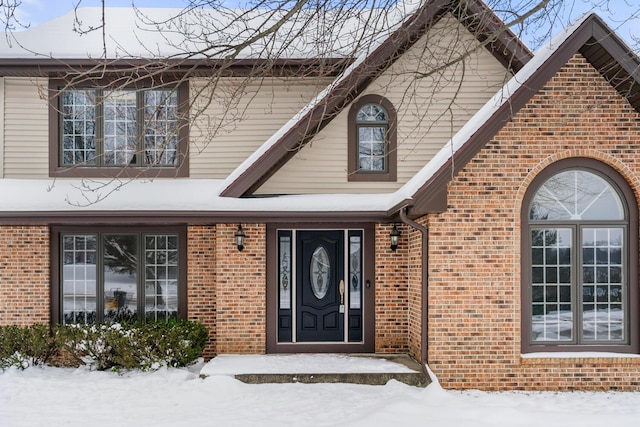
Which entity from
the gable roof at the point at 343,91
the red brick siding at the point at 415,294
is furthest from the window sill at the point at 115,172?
the red brick siding at the point at 415,294

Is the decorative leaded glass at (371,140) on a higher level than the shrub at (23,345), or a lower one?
higher

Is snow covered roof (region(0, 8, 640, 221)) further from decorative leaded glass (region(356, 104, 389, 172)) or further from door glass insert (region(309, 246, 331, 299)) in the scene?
door glass insert (region(309, 246, 331, 299))

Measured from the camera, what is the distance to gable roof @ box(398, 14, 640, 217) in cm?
731

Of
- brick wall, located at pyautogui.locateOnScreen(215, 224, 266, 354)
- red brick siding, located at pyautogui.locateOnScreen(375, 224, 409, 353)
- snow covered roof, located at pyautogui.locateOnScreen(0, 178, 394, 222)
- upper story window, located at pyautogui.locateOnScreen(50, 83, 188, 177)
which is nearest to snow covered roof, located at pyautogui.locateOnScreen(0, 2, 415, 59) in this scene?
upper story window, located at pyautogui.locateOnScreen(50, 83, 188, 177)

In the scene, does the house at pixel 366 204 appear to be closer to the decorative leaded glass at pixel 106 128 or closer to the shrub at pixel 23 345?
the decorative leaded glass at pixel 106 128

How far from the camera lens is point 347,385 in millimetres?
7676

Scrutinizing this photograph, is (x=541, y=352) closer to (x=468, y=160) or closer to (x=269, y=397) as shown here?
(x=468, y=160)

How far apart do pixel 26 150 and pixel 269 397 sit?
6547mm

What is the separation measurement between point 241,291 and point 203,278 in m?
0.90

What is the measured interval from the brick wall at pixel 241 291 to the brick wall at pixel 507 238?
2967mm

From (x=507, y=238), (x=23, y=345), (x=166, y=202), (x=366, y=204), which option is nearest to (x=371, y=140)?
(x=366, y=204)

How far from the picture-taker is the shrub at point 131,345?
27.4 feet

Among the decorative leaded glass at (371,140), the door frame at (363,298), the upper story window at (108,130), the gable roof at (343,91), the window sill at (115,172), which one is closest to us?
the gable roof at (343,91)

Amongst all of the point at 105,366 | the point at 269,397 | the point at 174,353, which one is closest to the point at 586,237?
the point at 269,397
